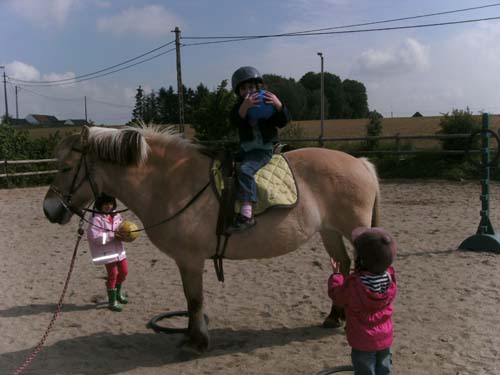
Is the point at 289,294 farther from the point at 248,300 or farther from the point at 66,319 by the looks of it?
the point at 66,319

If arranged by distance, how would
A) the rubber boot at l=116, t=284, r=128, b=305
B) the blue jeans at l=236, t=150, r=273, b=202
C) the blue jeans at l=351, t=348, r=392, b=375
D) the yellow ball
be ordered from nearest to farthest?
1. the blue jeans at l=351, t=348, r=392, b=375
2. the blue jeans at l=236, t=150, r=273, b=202
3. the yellow ball
4. the rubber boot at l=116, t=284, r=128, b=305

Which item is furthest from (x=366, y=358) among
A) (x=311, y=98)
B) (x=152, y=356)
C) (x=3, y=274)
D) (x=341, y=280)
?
(x=311, y=98)

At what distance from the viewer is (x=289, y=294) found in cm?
518

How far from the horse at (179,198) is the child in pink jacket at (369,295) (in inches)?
48.8

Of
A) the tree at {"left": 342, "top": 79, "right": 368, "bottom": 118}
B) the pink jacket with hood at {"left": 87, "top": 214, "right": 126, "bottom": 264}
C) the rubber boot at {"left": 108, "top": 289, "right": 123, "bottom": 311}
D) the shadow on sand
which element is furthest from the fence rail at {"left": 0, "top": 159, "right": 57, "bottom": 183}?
the tree at {"left": 342, "top": 79, "right": 368, "bottom": 118}

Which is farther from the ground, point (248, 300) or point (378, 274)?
point (378, 274)

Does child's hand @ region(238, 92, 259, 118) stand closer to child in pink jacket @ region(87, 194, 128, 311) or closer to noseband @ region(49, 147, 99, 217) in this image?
noseband @ region(49, 147, 99, 217)

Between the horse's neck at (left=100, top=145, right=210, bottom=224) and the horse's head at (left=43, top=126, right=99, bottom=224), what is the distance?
18 cm

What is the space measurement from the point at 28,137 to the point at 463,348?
1927 centimetres

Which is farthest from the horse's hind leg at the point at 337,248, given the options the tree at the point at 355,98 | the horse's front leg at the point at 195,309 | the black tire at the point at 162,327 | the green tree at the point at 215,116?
the tree at the point at 355,98

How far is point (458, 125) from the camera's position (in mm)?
16422

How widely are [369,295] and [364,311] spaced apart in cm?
12

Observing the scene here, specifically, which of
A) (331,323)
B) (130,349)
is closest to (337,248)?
(331,323)

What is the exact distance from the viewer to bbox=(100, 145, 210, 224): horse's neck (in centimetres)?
370
